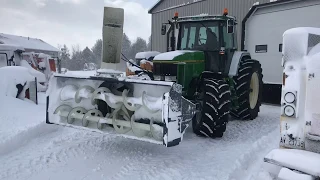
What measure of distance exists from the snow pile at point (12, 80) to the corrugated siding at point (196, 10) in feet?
24.6

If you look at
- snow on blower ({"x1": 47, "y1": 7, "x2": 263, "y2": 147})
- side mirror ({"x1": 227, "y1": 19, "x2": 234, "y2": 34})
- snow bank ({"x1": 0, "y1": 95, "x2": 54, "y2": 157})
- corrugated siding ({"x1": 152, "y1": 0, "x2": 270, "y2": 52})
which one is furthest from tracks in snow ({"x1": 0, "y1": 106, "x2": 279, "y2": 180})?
corrugated siding ({"x1": 152, "y1": 0, "x2": 270, "y2": 52})

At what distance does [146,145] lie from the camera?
447cm

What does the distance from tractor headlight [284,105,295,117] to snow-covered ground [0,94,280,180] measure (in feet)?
2.34

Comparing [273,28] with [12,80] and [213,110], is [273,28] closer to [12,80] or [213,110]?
[213,110]

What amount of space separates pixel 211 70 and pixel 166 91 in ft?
7.07

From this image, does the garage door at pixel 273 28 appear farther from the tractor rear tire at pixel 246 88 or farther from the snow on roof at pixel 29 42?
the snow on roof at pixel 29 42

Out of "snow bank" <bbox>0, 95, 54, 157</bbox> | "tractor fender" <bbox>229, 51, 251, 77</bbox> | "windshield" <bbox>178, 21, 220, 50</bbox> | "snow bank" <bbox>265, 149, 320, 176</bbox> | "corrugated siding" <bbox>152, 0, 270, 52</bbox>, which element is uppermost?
"corrugated siding" <bbox>152, 0, 270, 52</bbox>

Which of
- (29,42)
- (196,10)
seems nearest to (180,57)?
(196,10)

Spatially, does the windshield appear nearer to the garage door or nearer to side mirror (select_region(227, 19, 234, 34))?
side mirror (select_region(227, 19, 234, 34))

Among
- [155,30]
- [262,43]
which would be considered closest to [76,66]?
[155,30]

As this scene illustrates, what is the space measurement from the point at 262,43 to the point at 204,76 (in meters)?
4.14

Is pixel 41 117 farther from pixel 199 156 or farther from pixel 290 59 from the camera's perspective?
pixel 290 59

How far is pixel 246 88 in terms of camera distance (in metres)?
6.16

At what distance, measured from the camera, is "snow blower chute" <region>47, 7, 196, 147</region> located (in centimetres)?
360
